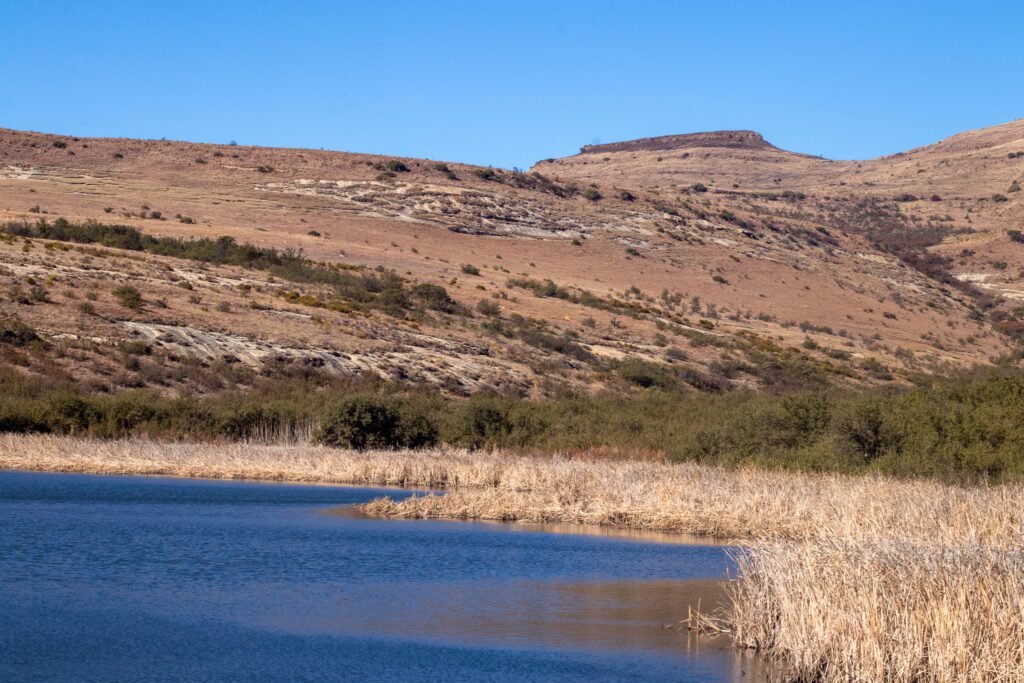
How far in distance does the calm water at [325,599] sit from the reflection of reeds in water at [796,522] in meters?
1.09

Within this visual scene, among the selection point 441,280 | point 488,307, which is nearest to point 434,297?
point 488,307

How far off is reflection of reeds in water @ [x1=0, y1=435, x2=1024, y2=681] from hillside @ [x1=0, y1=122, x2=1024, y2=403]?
12.1 meters

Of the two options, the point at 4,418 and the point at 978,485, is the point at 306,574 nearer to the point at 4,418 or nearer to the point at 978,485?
the point at 978,485

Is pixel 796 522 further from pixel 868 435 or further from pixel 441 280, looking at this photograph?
pixel 441 280


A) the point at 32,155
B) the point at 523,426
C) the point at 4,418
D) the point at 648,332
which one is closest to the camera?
the point at 4,418

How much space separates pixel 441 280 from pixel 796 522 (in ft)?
179

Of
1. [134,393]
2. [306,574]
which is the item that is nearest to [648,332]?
[134,393]

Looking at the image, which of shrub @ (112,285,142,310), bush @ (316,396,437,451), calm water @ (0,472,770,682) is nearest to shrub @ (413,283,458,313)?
shrub @ (112,285,142,310)

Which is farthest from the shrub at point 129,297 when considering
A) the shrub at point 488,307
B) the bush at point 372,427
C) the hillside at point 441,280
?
the shrub at point 488,307

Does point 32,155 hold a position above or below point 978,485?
above

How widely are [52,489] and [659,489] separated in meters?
14.3

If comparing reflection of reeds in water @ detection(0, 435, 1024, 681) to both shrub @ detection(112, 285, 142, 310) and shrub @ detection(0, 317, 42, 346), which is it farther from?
shrub @ detection(112, 285, 142, 310)

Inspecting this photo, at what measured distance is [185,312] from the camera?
2180 inches

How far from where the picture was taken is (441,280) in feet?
250
